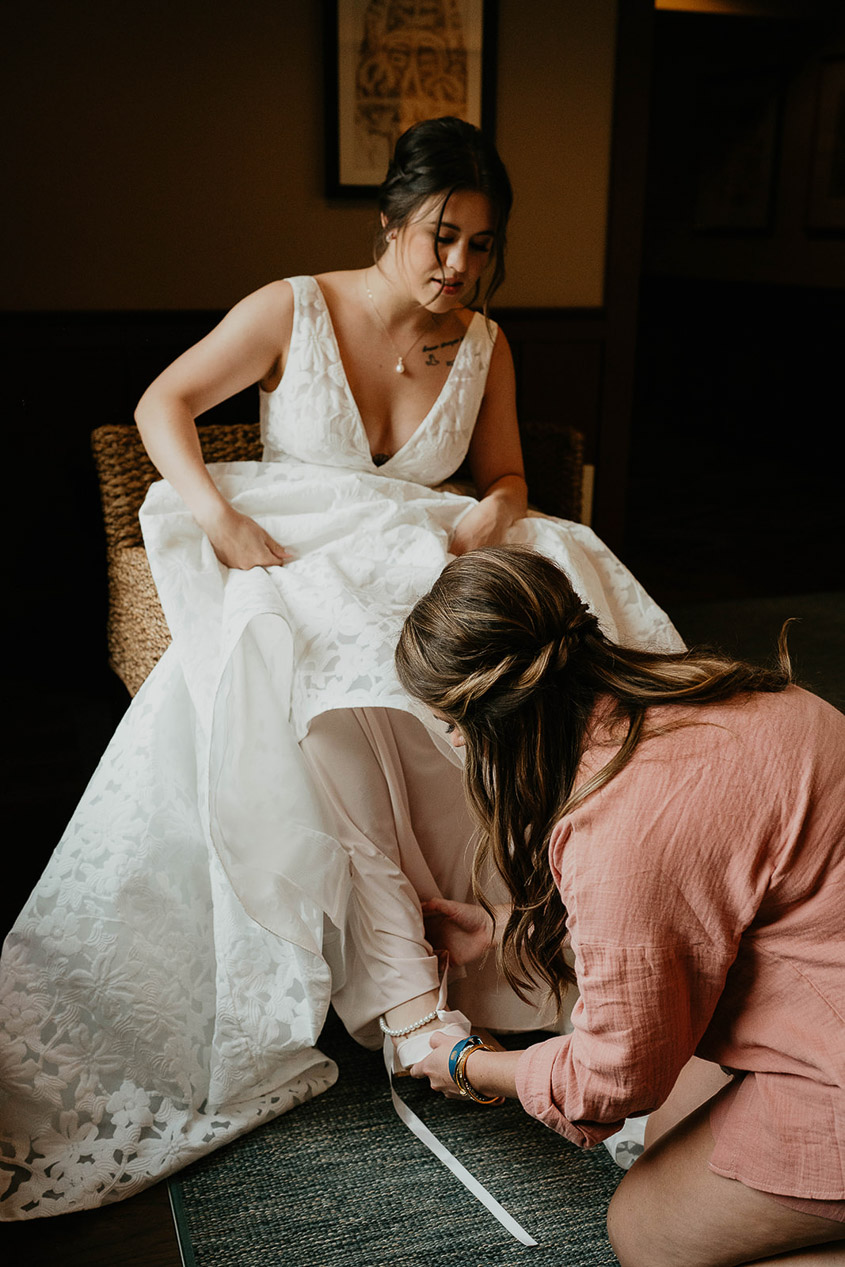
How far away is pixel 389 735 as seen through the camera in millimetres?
1704

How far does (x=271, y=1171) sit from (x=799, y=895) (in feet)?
2.70

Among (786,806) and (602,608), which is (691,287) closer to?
(602,608)

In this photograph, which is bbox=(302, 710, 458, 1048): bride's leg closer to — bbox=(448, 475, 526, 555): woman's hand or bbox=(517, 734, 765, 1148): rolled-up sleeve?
bbox=(448, 475, 526, 555): woman's hand

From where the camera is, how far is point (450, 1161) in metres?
1.44

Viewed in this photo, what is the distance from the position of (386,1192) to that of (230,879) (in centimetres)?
44

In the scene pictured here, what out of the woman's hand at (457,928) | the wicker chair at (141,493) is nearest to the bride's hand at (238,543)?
the wicker chair at (141,493)

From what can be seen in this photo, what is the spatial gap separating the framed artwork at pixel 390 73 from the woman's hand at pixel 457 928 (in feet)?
6.57

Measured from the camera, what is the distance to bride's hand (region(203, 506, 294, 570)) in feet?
6.13

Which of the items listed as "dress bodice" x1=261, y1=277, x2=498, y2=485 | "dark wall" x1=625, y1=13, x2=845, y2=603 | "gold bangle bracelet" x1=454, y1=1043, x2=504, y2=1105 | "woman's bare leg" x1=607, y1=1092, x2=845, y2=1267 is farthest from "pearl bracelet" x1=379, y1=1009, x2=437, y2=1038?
"dark wall" x1=625, y1=13, x2=845, y2=603

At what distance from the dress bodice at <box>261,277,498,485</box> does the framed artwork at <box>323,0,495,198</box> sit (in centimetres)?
102

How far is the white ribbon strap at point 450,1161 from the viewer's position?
1.36m

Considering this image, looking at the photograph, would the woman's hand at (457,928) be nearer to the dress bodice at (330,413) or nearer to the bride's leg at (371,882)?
→ the bride's leg at (371,882)

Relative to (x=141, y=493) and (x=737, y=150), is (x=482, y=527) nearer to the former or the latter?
(x=141, y=493)

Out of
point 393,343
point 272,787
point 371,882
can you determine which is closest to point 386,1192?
point 371,882
